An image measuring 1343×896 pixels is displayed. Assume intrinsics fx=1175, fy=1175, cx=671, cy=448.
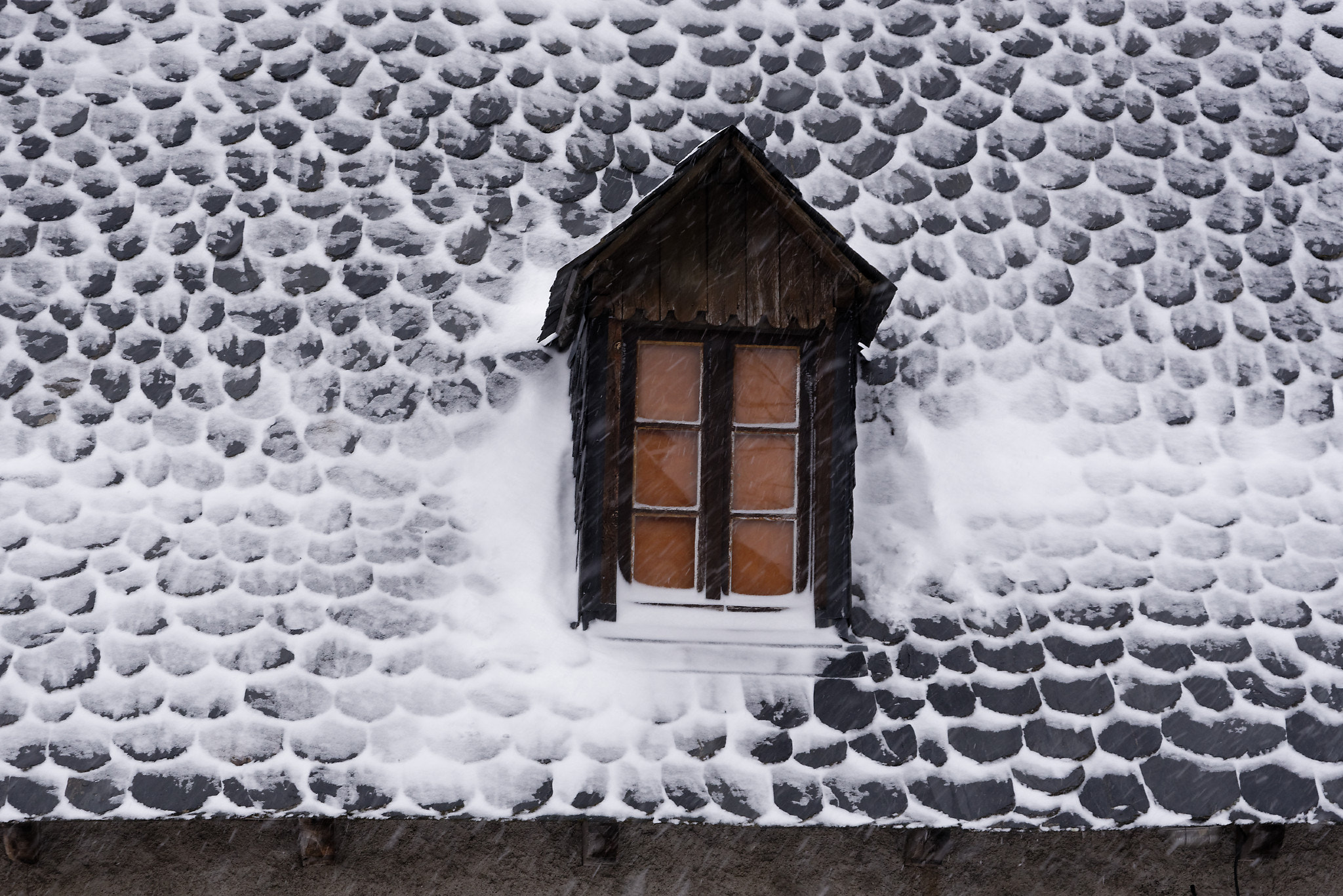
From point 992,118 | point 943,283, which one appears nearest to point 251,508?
point 943,283

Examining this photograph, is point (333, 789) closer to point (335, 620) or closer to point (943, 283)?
point (335, 620)

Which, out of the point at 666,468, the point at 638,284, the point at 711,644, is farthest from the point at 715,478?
the point at 638,284

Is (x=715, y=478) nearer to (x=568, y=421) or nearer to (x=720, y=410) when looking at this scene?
(x=720, y=410)

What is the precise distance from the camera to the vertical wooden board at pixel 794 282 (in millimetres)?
4227

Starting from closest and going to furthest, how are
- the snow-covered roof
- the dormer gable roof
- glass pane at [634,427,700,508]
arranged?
the snow-covered roof < the dormer gable roof < glass pane at [634,427,700,508]

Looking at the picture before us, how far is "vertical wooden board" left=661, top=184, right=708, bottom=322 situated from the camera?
13.7 feet

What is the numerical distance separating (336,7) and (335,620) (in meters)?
2.71

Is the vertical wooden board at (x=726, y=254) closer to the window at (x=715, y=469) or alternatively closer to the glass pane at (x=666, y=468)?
the window at (x=715, y=469)

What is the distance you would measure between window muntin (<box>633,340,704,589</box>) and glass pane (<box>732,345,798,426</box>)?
14 cm

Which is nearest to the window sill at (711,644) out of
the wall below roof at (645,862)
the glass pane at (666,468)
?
the glass pane at (666,468)

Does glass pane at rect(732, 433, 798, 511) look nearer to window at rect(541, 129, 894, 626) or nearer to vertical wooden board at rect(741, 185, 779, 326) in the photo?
window at rect(541, 129, 894, 626)

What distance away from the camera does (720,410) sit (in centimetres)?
421

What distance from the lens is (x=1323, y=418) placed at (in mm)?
4656

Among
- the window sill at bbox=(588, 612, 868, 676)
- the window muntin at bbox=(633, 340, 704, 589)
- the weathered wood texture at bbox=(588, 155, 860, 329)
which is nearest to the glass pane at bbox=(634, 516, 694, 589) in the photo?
the window muntin at bbox=(633, 340, 704, 589)
